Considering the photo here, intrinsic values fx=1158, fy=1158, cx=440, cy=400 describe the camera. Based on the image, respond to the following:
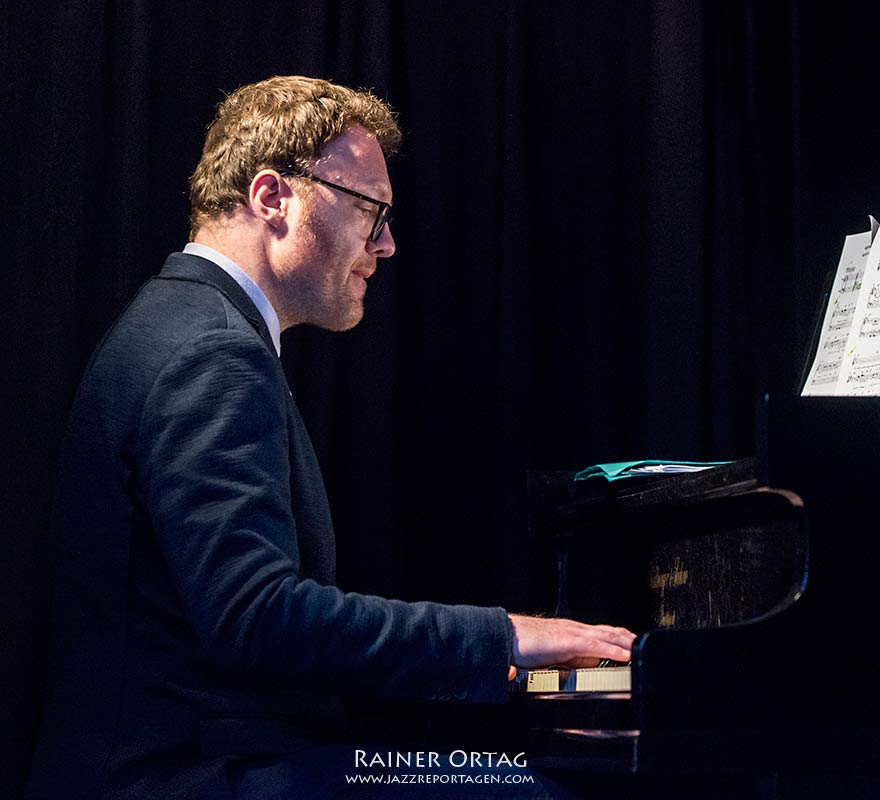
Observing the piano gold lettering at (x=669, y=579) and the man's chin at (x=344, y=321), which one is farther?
the man's chin at (x=344, y=321)

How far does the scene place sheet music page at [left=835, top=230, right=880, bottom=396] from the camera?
72.8 inches

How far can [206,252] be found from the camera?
1794 mm

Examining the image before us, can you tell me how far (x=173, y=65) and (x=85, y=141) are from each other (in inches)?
10.9

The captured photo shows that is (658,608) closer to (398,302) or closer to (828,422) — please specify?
(828,422)

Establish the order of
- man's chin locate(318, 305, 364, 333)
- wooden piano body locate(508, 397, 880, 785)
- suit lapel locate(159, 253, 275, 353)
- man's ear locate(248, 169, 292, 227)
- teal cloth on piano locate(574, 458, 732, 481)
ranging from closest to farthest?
wooden piano body locate(508, 397, 880, 785) → suit lapel locate(159, 253, 275, 353) → teal cloth on piano locate(574, 458, 732, 481) → man's ear locate(248, 169, 292, 227) → man's chin locate(318, 305, 364, 333)

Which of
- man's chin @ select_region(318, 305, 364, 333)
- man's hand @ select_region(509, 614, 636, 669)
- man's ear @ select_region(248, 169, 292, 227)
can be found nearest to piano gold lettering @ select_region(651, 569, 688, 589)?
man's hand @ select_region(509, 614, 636, 669)

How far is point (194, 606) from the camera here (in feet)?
4.55

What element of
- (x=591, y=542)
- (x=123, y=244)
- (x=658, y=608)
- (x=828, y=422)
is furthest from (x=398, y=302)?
(x=828, y=422)

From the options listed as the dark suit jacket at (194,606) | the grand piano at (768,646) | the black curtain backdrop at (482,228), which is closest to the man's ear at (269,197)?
the dark suit jacket at (194,606)

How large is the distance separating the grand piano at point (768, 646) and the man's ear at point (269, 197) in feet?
2.51

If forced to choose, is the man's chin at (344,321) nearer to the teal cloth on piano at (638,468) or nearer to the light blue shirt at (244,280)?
the light blue shirt at (244,280)

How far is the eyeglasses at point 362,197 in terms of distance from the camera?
1934 millimetres

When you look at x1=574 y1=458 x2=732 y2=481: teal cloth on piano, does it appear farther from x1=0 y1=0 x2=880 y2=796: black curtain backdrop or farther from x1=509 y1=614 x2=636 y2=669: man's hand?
x1=0 y1=0 x2=880 y2=796: black curtain backdrop

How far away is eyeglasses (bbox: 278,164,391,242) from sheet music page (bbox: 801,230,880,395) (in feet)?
2.59
